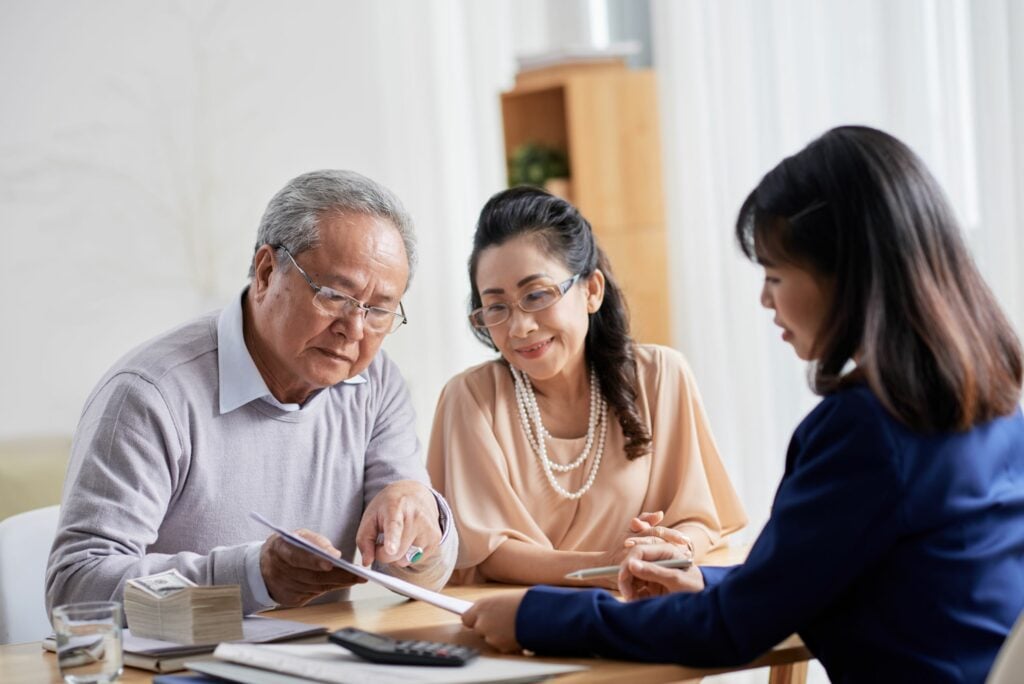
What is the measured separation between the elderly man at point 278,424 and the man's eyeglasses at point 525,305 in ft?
0.73

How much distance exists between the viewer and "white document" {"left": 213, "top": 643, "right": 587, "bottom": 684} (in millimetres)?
1315

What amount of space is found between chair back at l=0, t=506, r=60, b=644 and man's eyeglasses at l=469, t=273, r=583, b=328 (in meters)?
0.89

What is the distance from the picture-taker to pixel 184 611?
1.52m

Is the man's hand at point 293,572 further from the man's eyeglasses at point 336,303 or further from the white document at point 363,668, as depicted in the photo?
the man's eyeglasses at point 336,303

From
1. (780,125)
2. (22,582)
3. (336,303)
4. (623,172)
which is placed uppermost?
(780,125)

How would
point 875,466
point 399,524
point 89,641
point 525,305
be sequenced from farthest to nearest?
point 525,305 < point 399,524 < point 89,641 < point 875,466

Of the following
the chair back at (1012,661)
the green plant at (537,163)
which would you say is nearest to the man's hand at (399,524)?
the chair back at (1012,661)

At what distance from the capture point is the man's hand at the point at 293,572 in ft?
5.47

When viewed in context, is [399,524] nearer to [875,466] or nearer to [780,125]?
[875,466]

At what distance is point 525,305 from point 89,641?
1.10m

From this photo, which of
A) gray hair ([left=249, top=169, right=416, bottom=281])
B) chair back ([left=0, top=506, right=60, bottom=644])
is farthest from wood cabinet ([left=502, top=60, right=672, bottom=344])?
chair back ([left=0, top=506, right=60, bottom=644])

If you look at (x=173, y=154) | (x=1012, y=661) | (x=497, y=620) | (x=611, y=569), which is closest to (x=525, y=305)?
(x=611, y=569)

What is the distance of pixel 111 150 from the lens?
3.68 metres

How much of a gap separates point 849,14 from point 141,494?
2.40 meters
